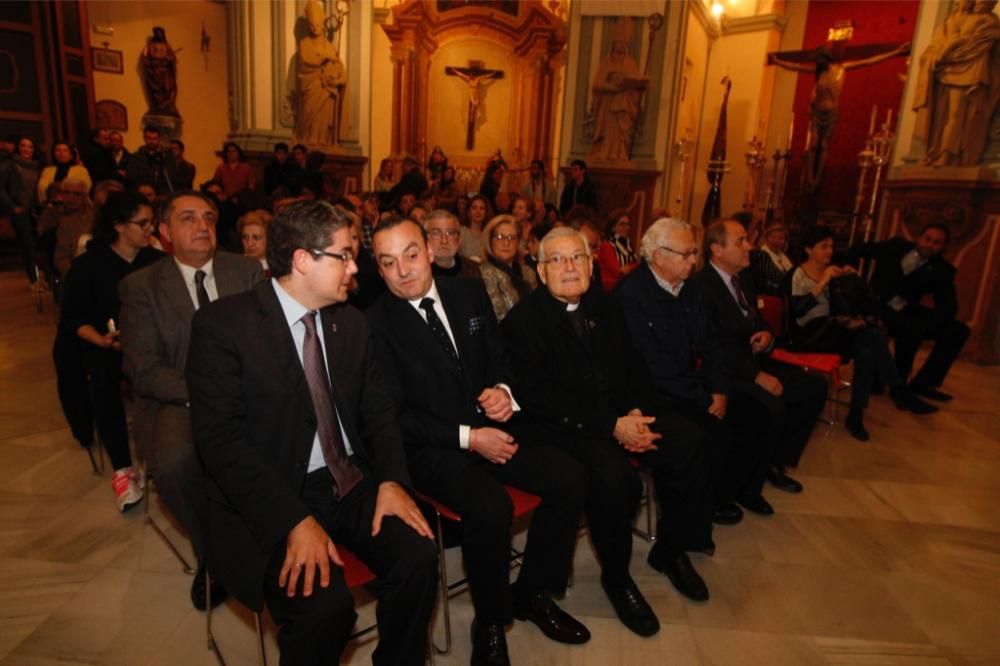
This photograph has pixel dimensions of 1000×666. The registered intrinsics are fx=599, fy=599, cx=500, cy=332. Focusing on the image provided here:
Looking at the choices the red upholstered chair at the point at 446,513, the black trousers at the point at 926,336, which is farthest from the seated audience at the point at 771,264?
the red upholstered chair at the point at 446,513

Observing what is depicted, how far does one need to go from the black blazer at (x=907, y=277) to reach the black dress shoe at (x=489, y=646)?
464cm

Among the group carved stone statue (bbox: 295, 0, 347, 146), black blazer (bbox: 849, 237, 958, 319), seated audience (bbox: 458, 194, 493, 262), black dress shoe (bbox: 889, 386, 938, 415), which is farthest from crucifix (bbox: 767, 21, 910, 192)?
carved stone statue (bbox: 295, 0, 347, 146)

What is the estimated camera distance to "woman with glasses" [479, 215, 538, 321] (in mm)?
3553

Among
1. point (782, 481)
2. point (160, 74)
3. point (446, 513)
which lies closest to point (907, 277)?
point (782, 481)

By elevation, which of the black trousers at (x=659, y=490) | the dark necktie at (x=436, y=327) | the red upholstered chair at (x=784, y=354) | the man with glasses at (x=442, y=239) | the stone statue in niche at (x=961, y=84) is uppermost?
the stone statue in niche at (x=961, y=84)

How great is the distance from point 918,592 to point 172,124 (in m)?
12.1

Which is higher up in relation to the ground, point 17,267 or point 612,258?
point 612,258

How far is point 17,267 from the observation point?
855cm

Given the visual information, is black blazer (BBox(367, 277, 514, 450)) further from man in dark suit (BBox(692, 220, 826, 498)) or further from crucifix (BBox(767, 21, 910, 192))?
crucifix (BBox(767, 21, 910, 192))

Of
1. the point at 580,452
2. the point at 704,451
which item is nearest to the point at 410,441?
the point at 580,452

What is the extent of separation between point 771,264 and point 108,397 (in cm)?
436

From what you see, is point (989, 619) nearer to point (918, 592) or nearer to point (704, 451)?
point (918, 592)

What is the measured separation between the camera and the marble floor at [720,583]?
6.97ft

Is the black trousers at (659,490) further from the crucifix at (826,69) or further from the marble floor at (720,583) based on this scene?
the crucifix at (826,69)
